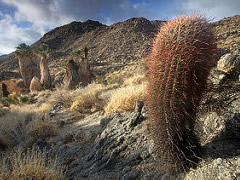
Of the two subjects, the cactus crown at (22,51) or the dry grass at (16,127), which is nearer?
the dry grass at (16,127)

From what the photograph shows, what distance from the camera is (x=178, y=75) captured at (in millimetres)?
1658

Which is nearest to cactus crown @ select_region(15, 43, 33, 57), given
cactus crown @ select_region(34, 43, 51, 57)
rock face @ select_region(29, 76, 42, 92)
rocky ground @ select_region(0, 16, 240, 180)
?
cactus crown @ select_region(34, 43, 51, 57)

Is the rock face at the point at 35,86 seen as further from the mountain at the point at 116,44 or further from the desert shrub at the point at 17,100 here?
the mountain at the point at 116,44

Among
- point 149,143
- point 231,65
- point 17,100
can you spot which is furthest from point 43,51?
point 231,65

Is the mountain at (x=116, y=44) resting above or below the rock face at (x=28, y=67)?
above

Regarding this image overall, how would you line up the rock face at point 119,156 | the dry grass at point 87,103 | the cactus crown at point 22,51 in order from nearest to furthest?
the rock face at point 119,156
the dry grass at point 87,103
the cactus crown at point 22,51

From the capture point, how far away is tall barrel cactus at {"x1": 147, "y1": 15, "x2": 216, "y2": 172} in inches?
64.3

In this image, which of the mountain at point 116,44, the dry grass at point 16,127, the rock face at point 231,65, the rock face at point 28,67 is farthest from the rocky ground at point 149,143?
the mountain at point 116,44

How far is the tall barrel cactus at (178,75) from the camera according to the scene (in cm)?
163

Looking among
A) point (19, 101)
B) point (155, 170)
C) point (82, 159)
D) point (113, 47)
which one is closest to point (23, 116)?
point (19, 101)

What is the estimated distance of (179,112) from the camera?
5.90 ft

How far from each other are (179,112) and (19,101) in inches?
543

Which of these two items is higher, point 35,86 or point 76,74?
point 76,74

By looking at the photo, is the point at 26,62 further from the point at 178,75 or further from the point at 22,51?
the point at 178,75
